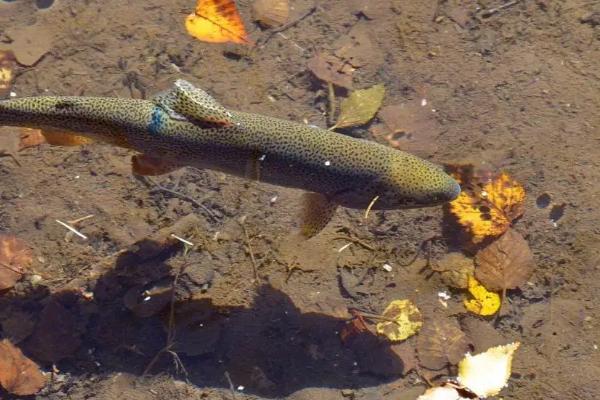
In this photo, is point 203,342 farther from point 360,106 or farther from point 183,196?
point 360,106

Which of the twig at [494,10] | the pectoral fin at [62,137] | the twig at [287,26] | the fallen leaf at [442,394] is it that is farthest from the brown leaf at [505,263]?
the pectoral fin at [62,137]

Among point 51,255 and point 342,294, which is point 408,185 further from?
point 51,255

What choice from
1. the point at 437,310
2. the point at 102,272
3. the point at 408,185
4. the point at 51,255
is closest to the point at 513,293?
the point at 437,310

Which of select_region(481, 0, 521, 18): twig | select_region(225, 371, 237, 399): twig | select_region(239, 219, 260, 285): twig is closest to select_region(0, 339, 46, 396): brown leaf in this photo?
select_region(225, 371, 237, 399): twig

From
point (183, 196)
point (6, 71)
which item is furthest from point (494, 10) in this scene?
point (6, 71)

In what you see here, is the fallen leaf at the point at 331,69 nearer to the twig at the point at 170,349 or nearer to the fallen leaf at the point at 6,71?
the twig at the point at 170,349

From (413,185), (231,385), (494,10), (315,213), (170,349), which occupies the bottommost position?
(231,385)
